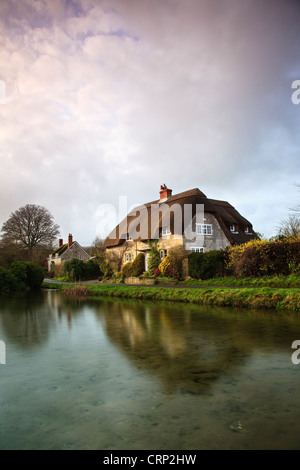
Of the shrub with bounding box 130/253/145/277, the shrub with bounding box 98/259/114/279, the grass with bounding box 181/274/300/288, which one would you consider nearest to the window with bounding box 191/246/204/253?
the shrub with bounding box 130/253/145/277

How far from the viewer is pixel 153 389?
4.20 m

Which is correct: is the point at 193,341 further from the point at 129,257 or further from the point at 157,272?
the point at 129,257

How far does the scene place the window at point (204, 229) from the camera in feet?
78.7

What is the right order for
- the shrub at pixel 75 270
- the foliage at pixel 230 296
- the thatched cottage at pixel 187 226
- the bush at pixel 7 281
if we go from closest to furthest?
the foliage at pixel 230 296 < the thatched cottage at pixel 187 226 < the bush at pixel 7 281 < the shrub at pixel 75 270

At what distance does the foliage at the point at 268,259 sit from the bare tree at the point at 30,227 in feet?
91.7

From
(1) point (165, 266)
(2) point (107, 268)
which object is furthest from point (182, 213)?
(2) point (107, 268)

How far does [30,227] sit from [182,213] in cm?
2133

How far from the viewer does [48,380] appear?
4699mm

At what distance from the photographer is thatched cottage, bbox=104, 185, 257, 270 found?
2358 centimetres

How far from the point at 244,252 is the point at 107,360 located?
1162cm

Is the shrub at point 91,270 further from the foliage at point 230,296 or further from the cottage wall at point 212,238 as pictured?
the foliage at point 230,296

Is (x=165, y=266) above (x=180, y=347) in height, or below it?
above

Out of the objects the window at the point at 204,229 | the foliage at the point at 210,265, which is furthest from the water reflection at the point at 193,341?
the window at the point at 204,229
